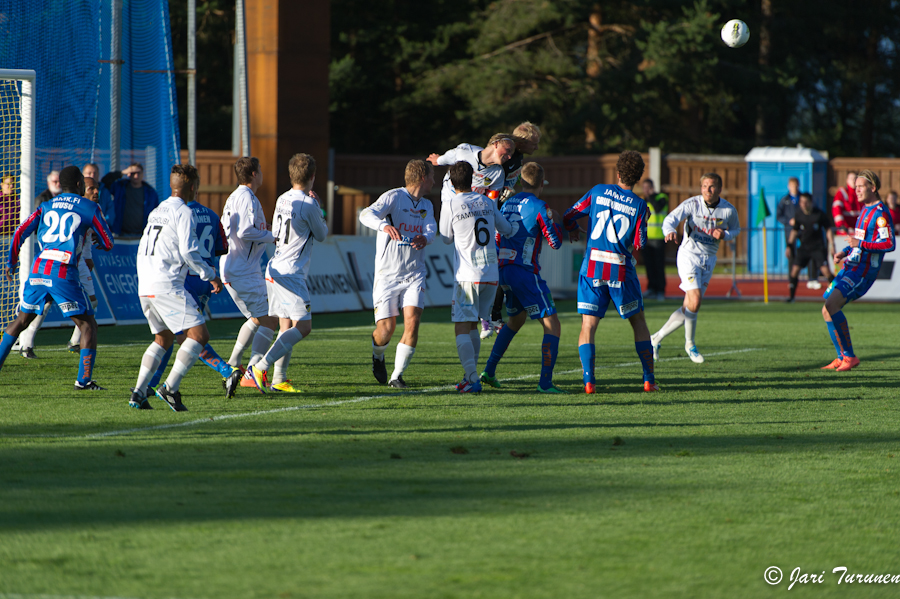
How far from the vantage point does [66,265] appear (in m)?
9.24

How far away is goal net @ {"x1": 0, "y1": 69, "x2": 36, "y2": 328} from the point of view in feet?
37.2

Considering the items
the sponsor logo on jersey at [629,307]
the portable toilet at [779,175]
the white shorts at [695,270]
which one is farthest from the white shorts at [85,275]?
the portable toilet at [779,175]

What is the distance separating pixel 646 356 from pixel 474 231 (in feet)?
6.42

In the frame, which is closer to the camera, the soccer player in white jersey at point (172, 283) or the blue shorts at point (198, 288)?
the soccer player in white jersey at point (172, 283)

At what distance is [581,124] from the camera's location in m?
35.5

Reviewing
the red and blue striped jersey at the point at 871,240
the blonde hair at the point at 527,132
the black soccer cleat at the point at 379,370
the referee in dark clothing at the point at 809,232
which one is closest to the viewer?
the black soccer cleat at the point at 379,370

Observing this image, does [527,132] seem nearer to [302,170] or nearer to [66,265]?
[302,170]

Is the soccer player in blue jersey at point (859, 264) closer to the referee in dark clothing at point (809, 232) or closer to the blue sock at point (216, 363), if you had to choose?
the blue sock at point (216, 363)

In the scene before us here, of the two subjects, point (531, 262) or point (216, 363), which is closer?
point (216, 363)

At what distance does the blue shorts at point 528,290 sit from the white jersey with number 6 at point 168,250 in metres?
2.76

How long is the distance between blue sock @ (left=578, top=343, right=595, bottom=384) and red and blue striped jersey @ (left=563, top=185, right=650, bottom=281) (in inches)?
24.2

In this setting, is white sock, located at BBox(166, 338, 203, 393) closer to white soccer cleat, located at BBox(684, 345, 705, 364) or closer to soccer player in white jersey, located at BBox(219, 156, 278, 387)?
soccer player in white jersey, located at BBox(219, 156, 278, 387)

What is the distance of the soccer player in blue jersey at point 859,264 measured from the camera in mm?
11570

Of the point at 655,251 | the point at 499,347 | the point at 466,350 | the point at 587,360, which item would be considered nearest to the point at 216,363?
the point at 466,350
